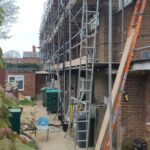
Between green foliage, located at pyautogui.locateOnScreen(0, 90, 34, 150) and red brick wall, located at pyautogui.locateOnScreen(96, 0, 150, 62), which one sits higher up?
red brick wall, located at pyautogui.locateOnScreen(96, 0, 150, 62)

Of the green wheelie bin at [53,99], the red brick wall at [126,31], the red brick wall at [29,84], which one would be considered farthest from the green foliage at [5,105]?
the red brick wall at [29,84]

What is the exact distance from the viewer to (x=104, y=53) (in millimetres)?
9797

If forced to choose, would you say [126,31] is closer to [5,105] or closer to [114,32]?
[114,32]

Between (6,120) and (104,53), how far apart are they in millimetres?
7655

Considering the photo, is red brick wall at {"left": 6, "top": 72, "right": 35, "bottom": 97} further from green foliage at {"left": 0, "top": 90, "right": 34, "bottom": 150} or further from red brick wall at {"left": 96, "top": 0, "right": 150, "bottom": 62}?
green foliage at {"left": 0, "top": 90, "right": 34, "bottom": 150}

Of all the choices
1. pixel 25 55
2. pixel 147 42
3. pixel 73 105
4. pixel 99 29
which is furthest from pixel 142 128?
pixel 25 55

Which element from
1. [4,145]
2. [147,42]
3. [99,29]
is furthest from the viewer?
[99,29]

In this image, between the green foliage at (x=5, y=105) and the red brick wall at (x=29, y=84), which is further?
the red brick wall at (x=29, y=84)

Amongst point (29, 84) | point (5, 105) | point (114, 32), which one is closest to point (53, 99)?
point (114, 32)

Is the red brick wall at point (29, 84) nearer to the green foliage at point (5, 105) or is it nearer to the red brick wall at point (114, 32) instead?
the red brick wall at point (114, 32)

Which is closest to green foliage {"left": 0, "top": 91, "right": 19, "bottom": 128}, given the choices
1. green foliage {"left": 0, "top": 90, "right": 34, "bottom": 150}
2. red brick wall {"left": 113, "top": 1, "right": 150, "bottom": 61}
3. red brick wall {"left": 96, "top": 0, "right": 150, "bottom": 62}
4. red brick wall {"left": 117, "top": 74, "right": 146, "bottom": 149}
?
green foliage {"left": 0, "top": 90, "right": 34, "bottom": 150}

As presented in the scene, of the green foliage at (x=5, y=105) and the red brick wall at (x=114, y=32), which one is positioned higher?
the red brick wall at (x=114, y=32)

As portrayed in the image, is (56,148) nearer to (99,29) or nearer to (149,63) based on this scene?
(99,29)

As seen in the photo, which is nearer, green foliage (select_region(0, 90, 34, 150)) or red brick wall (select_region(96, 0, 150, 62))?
green foliage (select_region(0, 90, 34, 150))
